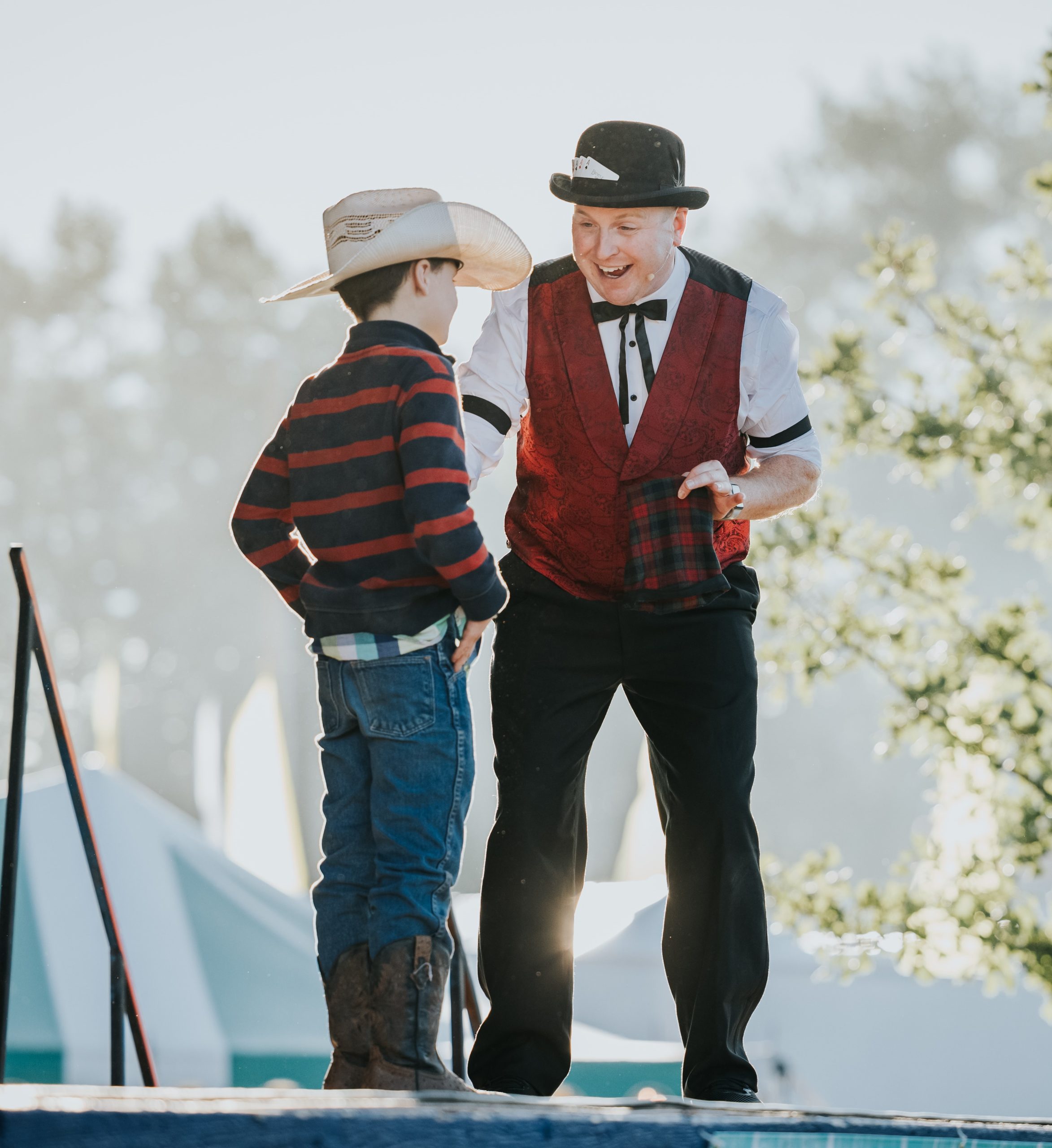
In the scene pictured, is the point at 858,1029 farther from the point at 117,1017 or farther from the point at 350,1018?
the point at 350,1018

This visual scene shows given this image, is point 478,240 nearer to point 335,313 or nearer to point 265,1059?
point 265,1059

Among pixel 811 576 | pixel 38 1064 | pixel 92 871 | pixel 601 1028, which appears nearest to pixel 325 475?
pixel 92 871

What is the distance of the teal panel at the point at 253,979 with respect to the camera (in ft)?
21.5

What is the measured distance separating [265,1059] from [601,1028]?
1.89m

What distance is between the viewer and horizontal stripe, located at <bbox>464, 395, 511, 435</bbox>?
7.63ft

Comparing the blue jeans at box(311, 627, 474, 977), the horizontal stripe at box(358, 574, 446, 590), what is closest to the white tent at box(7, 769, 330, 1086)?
the blue jeans at box(311, 627, 474, 977)

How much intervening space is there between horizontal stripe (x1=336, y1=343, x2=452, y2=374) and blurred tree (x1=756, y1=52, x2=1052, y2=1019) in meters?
3.00

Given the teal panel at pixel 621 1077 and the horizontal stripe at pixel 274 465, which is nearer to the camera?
the horizontal stripe at pixel 274 465

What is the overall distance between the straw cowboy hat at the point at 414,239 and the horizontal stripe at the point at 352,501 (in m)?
0.35

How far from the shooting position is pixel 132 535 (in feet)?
89.9

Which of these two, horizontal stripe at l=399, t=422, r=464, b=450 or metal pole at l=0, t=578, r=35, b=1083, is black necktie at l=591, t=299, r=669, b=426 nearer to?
horizontal stripe at l=399, t=422, r=464, b=450

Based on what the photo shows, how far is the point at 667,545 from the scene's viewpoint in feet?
7.34

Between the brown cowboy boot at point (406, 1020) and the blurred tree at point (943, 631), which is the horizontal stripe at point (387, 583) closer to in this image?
the brown cowboy boot at point (406, 1020)

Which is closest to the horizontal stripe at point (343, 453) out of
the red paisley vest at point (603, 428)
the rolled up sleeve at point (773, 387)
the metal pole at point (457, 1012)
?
the red paisley vest at point (603, 428)
